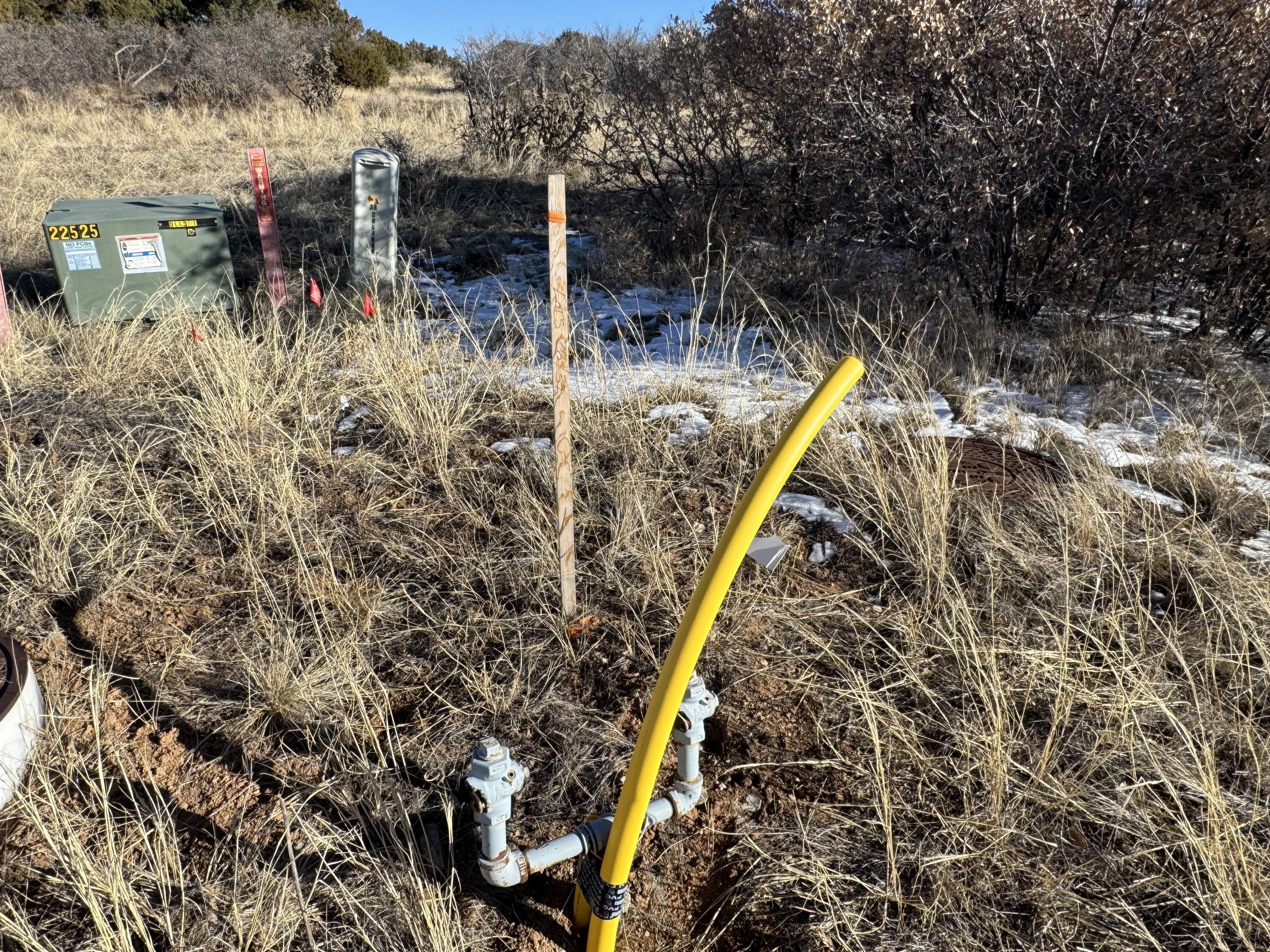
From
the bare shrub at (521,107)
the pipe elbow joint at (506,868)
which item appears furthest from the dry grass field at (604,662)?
the bare shrub at (521,107)

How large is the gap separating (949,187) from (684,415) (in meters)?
2.30

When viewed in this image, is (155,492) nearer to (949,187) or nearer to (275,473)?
(275,473)

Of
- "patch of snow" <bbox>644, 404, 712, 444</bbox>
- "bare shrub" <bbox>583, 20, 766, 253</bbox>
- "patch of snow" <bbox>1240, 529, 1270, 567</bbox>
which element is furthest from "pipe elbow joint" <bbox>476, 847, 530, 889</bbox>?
"bare shrub" <bbox>583, 20, 766, 253</bbox>

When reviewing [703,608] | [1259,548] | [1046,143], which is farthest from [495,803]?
[1046,143]

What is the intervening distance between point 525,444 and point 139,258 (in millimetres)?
3466

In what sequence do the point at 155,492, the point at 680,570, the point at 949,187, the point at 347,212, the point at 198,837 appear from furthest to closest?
the point at 347,212
the point at 949,187
the point at 155,492
the point at 680,570
the point at 198,837

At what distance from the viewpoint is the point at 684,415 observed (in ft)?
13.8

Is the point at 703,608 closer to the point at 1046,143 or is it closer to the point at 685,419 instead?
the point at 685,419

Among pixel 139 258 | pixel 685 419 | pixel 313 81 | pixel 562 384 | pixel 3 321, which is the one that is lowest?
pixel 685 419

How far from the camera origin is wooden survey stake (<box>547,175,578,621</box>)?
223 cm

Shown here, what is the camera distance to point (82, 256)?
17.7 ft

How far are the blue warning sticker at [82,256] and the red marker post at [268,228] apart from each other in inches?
39.8

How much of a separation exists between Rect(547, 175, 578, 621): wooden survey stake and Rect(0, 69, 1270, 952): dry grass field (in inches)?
9.0

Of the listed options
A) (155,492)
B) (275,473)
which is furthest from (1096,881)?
(155,492)
